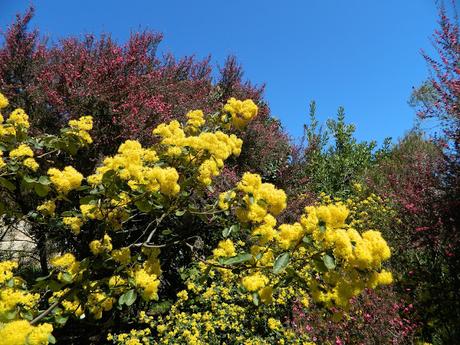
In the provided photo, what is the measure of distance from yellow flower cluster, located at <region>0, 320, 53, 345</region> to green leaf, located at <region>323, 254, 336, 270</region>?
38.3 inches

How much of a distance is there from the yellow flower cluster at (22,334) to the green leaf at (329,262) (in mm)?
974

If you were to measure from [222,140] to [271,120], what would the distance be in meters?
7.40

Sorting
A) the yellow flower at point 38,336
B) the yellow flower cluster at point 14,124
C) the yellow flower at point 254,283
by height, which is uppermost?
the yellow flower cluster at point 14,124

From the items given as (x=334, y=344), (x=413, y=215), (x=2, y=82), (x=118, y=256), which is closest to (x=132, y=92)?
(x=2, y=82)

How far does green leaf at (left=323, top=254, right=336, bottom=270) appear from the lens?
1.31m

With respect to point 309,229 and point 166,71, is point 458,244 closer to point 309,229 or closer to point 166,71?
point 309,229

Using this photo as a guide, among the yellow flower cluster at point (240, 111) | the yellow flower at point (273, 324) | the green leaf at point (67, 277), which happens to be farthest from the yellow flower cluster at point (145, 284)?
the yellow flower at point (273, 324)

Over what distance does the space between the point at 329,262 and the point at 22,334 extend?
1.03 m

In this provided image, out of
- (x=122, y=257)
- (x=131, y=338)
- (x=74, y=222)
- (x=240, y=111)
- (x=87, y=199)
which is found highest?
(x=240, y=111)

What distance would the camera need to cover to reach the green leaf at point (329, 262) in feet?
4.31

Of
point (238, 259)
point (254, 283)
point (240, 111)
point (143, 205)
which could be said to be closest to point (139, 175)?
point (143, 205)

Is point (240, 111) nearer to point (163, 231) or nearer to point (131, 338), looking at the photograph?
point (163, 231)

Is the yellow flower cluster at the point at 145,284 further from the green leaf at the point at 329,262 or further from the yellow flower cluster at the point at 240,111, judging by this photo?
the yellow flower cluster at the point at 240,111

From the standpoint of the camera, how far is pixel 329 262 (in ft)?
4.36
